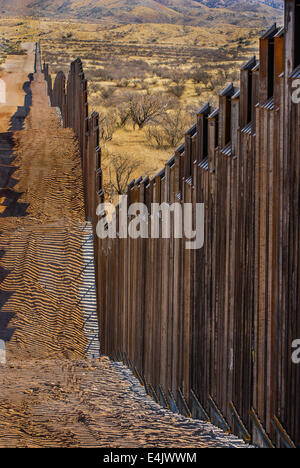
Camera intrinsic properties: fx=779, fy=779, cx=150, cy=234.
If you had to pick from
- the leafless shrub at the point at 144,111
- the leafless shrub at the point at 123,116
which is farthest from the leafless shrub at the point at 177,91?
the leafless shrub at the point at 144,111

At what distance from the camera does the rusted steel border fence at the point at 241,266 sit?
148 inches

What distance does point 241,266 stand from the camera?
14.5 feet

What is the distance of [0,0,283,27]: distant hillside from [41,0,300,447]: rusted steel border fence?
120 meters

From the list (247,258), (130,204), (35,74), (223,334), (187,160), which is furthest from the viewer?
(35,74)

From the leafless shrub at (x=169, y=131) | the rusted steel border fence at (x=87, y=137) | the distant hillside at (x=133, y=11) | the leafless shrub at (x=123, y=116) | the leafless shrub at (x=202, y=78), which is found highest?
the distant hillside at (x=133, y=11)

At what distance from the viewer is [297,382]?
3.72 m

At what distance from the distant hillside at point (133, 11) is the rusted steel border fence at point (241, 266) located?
119642 mm

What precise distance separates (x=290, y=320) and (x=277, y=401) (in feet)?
1.54

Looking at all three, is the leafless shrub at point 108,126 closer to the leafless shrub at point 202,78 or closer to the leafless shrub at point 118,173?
the leafless shrub at point 118,173

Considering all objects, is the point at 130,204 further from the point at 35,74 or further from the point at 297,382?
the point at 35,74

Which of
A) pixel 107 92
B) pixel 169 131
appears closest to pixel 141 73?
pixel 107 92

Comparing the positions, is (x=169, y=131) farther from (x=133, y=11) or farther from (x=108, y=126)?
(x=133, y=11)

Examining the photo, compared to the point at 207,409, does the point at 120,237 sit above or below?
above

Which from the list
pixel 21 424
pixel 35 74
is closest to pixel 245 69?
pixel 21 424
